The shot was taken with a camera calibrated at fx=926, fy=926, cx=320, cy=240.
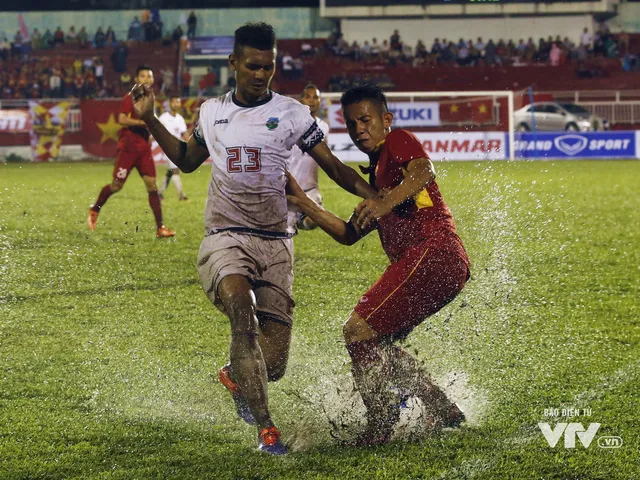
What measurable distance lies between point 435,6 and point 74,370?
37.0 metres

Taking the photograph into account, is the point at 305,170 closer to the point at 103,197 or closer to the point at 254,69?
the point at 103,197

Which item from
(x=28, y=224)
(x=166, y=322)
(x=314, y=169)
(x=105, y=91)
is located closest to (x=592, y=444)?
(x=166, y=322)

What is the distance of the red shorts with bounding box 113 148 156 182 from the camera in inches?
470

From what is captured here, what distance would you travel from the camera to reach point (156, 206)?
38.2 ft

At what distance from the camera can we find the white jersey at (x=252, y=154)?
14.3ft

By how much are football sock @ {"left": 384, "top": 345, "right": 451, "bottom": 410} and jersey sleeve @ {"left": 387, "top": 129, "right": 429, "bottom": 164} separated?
891 millimetres

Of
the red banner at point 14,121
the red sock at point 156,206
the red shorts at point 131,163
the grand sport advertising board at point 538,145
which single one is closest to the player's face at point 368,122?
the red sock at point 156,206

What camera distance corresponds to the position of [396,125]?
1078 inches

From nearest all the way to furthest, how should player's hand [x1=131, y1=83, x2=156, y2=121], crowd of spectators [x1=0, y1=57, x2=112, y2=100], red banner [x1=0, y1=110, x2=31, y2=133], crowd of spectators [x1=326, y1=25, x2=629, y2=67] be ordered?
1. player's hand [x1=131, y1=83, x2=156, y2=121]
2. red banner [x1=0, y1=110, x2=31, y2=133]
3. crowd of spectators [x1=0, y1=57, x2=112, y2=100]
4. crowd of spectators [x1=326, y1=25, x2=629, y2=67]

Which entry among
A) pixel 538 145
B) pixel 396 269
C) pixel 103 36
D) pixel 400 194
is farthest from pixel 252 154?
pixel 103 36

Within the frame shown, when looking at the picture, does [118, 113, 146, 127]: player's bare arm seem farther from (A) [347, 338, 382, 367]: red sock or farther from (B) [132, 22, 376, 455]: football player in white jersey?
(A) [347, 338, 382, 367]: red sock

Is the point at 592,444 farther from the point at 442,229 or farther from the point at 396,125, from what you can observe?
the point at 396,125

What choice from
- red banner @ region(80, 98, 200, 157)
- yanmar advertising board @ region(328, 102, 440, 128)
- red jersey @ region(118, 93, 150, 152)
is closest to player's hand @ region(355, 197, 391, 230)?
red jersey @ region(118, 93, 150, 152)

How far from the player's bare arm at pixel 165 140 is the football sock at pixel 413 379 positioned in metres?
1.35
